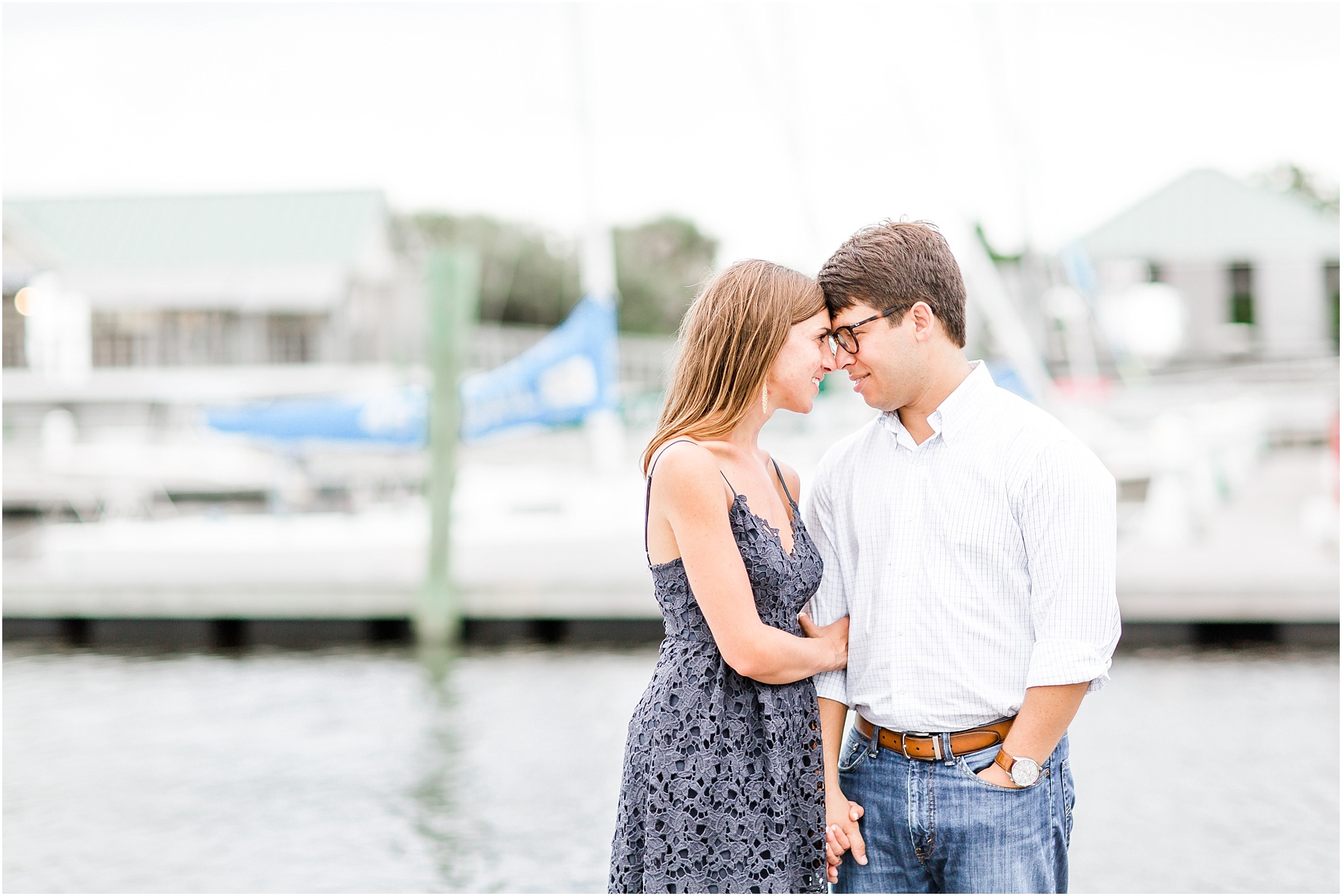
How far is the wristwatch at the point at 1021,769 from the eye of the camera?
202cm

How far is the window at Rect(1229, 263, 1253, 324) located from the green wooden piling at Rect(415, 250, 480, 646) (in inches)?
1065

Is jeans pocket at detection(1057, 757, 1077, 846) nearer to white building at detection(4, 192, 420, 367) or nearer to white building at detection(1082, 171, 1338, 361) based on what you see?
white building at detection(4, 192, 420, 367)

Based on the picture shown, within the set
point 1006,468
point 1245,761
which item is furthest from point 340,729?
point 1006,468

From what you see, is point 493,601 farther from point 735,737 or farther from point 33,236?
point 33,236

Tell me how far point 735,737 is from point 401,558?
9.38m

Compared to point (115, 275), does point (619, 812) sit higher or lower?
lower

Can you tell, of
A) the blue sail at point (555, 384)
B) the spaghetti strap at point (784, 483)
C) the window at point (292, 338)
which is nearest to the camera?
the spaghetti strap at point (784, 483)

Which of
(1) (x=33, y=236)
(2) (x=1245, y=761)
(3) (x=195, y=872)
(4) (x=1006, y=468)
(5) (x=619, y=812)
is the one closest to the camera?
(4) (x=1006, y=468)

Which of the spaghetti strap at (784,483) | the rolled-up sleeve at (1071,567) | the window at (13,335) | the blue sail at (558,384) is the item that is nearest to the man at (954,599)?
the rolled-up sleeve at (1071,567)

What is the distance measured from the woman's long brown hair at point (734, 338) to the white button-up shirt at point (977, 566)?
0.24 m

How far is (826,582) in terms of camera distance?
229cm

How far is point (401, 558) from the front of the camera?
11195 millimetres

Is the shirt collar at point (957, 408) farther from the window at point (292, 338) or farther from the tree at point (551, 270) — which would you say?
the tree at point (551, 270)

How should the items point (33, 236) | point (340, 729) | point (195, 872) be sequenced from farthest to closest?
point (33, 236), point (340, 729), point (195, 872)
